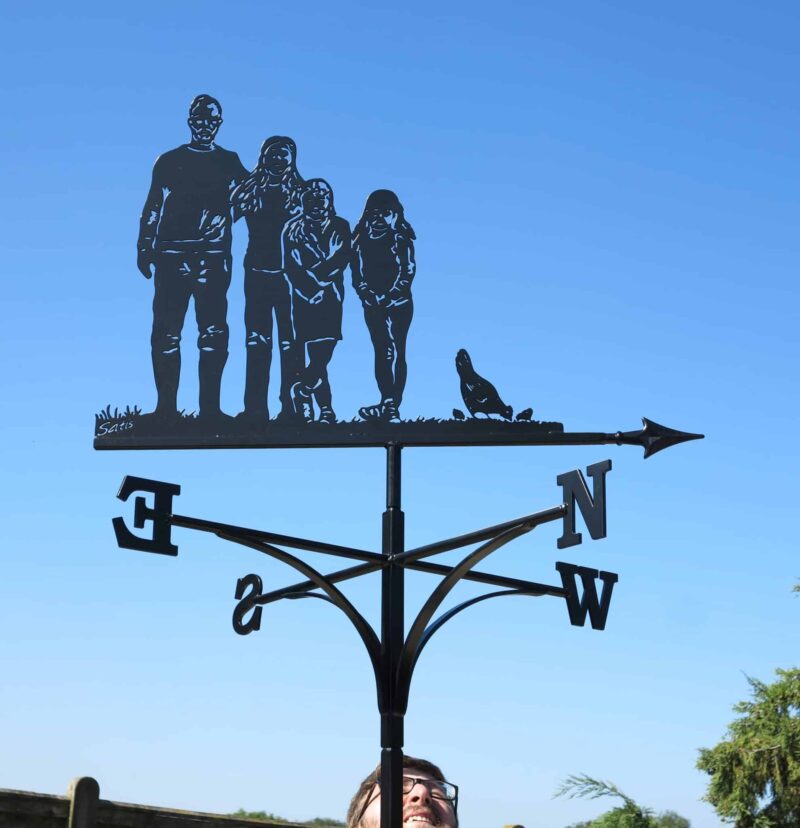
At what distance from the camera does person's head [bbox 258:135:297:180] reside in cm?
545

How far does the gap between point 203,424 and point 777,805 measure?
1747cm

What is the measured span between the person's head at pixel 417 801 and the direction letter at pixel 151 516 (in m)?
2.61

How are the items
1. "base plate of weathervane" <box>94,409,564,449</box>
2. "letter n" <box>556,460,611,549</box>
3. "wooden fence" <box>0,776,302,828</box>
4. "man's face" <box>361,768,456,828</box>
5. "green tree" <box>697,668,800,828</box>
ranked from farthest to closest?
"green tree" <box>697,668,800,828</box> < "wooden fence" <box>0,776,302,828</box> < "base plate of weathervane" <box>94,409,564,449</box> < "letter n" <box>556,460,611,549</box> < "man's face" <box>361,768,456,828</box>

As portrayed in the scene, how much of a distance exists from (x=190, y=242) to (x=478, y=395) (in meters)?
1.42

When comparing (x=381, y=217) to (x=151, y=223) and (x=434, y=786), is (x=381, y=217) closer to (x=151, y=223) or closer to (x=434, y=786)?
(x=151, y=223)

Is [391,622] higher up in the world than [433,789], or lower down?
higher up

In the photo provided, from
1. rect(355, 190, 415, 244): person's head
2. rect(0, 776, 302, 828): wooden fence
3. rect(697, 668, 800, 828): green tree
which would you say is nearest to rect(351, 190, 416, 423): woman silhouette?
Answer: rect(355, 190, 415, 244): person's head

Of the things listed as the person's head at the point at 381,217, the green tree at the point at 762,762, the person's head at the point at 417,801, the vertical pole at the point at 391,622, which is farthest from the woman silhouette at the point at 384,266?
the green tree at the point at 762,762

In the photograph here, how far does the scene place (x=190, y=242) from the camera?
5445 mm

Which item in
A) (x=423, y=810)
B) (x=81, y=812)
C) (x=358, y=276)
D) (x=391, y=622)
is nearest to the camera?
(x=423, y=810)

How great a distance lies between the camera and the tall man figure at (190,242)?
5410mm

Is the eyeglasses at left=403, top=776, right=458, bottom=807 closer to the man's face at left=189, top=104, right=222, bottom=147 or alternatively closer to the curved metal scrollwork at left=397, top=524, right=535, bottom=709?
the curved metal scrollwork at left=397, top=524, right=535, bottom=709

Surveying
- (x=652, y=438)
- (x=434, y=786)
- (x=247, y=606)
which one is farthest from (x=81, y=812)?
(x=434, y=786)

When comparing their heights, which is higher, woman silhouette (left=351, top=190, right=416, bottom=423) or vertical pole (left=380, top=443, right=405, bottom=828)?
woman silhouette (left=351, top=190, right=416, bottom=423)
